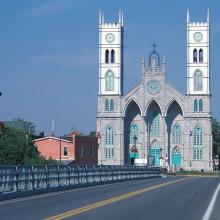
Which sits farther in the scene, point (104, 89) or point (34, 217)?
point (104, 89)

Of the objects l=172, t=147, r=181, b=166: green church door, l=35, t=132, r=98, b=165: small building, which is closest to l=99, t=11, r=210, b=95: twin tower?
l=172, t=147, r=181, b=166: green church door

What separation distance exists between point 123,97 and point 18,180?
102m

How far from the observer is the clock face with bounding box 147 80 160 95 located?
426ft

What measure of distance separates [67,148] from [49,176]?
74.3 metres

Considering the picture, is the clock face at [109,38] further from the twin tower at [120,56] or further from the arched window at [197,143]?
the arched window at [197,143]

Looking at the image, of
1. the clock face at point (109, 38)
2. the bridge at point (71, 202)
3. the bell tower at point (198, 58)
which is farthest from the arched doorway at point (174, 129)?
the bridge at point (71, 202)

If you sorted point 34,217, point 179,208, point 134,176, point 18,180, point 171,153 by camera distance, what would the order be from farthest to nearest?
1. point 171,153
2. point 134,176
3. point 18,180
4. point 179,208
5. point 34,217

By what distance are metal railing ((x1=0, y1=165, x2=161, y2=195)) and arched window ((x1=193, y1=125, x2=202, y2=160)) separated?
2980 inches

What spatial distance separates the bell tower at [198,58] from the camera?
127 meters

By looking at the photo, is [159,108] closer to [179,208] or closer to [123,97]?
[123,97]

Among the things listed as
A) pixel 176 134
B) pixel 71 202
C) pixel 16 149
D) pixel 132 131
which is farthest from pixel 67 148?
pixel 71 202

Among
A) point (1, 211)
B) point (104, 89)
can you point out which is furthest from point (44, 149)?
point (1, 211)

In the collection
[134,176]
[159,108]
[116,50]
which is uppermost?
[116,50]

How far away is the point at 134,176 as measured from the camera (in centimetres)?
5806
